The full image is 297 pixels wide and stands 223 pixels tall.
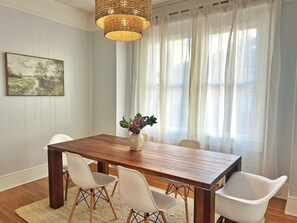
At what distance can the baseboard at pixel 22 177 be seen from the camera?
10.2 ft

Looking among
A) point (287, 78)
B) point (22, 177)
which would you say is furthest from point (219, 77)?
point (22, 177)

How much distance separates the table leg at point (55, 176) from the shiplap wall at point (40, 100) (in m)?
1.04

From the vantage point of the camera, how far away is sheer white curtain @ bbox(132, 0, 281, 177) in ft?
9.37

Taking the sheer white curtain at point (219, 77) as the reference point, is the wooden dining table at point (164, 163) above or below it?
below

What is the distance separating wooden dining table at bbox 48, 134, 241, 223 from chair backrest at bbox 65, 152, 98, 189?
0.46 feet

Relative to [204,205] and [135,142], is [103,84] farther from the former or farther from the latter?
[204,205]

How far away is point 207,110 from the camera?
10.8 ft

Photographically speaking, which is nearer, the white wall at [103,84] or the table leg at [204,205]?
the table leg at [204,205]

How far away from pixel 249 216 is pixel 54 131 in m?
3.19

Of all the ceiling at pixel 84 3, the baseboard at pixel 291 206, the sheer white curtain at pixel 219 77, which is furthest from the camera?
the ceiling at pixel 84 3

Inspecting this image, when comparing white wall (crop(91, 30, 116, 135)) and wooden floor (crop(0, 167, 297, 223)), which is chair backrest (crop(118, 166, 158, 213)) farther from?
white wall (crop(91, 30, 116, 135))

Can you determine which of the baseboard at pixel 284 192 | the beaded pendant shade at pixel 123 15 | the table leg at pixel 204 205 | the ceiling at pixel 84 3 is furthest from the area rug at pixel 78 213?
the ceiling at pixel 84 3

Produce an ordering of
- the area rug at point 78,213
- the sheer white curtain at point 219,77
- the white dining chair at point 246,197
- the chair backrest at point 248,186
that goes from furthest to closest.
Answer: the sheer white curtain at point 219,77 < the area rug at point 78,213 < the chair backrest at point 248,186 < the white dining chair at point 246,197

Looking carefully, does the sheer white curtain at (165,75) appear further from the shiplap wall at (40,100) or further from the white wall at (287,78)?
the white wall at (287,78)
